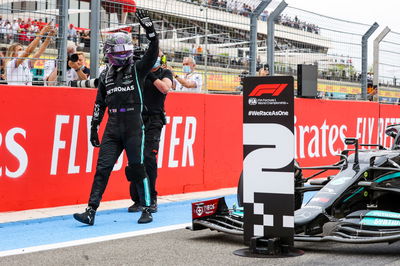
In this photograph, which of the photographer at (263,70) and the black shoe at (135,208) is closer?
the black shoe at (135,208)

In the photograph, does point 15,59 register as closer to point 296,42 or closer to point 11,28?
point 11,28

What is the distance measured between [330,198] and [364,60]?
8144 millimetres

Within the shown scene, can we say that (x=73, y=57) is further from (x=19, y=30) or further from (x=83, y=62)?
(x=19, y=30)

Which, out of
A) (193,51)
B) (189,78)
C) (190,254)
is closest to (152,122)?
(189,78)

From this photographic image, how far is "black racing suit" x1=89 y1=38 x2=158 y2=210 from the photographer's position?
691 centimetres

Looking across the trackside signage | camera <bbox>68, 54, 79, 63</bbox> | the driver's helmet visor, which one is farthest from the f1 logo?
camera <bbox>68, 54, 79, 63</bbox>

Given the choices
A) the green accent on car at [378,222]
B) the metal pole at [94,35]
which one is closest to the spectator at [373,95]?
the metal pole at [94,35]

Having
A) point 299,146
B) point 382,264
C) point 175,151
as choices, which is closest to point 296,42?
point 299,146

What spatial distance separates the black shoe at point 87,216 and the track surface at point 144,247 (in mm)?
69

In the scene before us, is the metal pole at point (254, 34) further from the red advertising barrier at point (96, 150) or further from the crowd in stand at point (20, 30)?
the crowd in stand at point (20, 30)

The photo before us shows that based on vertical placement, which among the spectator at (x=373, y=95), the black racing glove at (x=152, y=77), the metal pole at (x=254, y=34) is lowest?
the black racing glove at (x=152, y=77)

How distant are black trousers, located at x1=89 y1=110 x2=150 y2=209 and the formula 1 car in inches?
49.3

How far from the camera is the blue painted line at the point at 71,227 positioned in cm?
601

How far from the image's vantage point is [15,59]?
733cm
